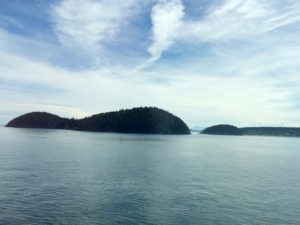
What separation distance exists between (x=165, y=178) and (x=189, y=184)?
25.1ft

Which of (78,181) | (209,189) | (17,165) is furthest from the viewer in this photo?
(17,165)

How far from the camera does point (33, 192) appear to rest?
4709cm

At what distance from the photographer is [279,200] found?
4750 centimetres

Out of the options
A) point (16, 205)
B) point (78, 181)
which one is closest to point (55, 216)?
point (16, 205)

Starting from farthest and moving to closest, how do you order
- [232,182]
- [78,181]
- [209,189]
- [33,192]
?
[232,182]
[78,181]
[209,189]
[33,192]

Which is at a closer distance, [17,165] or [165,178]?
[165,178]

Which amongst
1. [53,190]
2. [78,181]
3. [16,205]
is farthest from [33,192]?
[78,181]

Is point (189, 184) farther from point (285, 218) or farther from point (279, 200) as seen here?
point (285, 218)

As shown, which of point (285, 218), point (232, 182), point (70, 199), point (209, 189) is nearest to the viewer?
point (285, 218)

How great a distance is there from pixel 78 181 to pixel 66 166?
20479 millimetres

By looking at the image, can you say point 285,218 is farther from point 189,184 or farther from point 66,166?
point 66,166

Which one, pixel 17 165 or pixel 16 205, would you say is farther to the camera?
pixel 17 165

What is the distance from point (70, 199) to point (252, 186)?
116 feet

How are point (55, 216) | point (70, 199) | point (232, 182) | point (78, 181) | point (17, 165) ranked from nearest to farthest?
point (55, 216) → point (70, 199) → point (78, 181) → point (232, 182) → point (17, 165)
